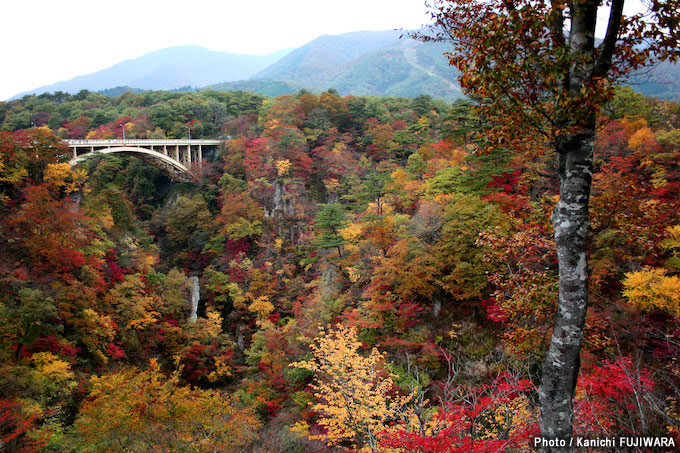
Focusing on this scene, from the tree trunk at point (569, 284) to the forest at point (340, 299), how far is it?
1.31ft

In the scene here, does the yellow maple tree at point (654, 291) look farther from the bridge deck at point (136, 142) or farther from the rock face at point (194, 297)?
the bridge deck at point (136, 142)

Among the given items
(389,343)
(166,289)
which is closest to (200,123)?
(166,289)

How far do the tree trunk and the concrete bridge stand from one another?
30843 mm

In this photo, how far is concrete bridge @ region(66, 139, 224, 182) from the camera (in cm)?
2744

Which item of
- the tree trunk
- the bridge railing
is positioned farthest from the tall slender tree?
the bridge railing

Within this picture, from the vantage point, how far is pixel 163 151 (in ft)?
108

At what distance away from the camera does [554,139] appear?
325 cm

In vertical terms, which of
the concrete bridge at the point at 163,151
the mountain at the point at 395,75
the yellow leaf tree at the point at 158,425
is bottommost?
the yellow leaf tree at the point at 158,425

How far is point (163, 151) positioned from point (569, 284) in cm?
3653

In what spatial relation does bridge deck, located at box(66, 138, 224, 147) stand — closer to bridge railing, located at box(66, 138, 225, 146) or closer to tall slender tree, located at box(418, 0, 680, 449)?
bridge railing, located at box(66, 138, 225, 146)

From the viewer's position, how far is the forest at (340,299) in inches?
207

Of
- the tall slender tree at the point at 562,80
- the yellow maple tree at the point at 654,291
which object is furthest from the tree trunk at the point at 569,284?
the yellow maple tree at the point at 654,291

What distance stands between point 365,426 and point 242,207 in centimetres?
2189

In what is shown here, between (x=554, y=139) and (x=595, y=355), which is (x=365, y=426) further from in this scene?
(x=554, y=139)
